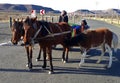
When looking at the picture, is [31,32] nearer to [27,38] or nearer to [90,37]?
[27,38]

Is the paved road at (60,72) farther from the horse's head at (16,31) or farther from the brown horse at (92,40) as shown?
the horse's head at (16,31)

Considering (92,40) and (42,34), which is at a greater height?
(42,34)

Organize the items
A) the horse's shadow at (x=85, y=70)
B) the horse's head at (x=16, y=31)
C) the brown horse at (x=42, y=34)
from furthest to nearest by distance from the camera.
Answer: the horse's shadow at (x=85, y=70), the brown horse at (x=42, y=34), the horse's head at (x=16, y=31)

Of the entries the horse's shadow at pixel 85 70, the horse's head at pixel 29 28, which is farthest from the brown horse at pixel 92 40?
the horse's head at pixel 29 28

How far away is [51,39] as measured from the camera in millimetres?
10531

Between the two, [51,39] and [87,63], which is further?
[87,63]

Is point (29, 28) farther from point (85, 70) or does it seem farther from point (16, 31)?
point (85, 70)

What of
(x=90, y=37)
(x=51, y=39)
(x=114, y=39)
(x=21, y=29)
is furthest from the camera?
(x=114, y=39)

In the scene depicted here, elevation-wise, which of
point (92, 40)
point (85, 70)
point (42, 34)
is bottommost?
point (85, 70)

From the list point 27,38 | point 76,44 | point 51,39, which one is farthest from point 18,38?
point 76,44

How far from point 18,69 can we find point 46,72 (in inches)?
41.6

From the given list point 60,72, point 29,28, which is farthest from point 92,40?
point 29,28

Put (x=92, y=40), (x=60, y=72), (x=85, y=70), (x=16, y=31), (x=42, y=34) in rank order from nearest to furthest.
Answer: (x=16, y=31), (x=60, y=72), (x=42, y=34), (x=85, y=70), (x=92, y=40)

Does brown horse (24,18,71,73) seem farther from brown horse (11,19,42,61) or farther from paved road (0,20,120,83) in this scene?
paved road (0,20,120,83)
